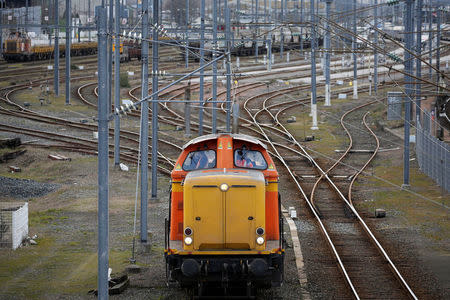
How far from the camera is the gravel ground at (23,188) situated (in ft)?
82.7

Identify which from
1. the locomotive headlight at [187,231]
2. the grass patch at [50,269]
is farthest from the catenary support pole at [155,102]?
the locomotive headlight at [187,231]

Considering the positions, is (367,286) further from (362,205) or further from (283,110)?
Result: (283,110)

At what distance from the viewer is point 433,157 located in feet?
89.1

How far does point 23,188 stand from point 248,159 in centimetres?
1410

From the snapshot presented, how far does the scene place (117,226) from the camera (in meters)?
20.8

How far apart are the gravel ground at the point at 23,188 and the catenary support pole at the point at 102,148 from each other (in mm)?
13667

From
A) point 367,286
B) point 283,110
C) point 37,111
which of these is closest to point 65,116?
point 37,111

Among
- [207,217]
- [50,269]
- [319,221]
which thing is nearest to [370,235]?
[319,221]

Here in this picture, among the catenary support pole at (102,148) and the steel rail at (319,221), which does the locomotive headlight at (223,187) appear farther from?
the steel rail at (319,221)

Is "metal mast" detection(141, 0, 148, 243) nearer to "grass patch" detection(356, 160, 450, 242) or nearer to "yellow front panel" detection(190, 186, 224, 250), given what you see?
"yellow front panel" detection(190, 186, 224, 250)

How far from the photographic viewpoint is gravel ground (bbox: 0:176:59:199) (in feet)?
82.7

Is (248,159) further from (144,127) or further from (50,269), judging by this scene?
(50,269)

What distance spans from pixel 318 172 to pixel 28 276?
48.7ft

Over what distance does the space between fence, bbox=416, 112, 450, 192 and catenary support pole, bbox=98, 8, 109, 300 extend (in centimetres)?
1563
